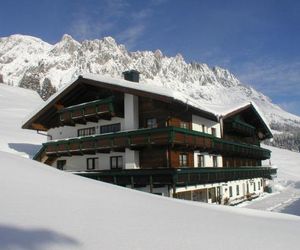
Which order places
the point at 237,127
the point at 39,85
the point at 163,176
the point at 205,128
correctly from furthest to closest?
the point at 39,85
the point at 237,127
the point at 205,128
the point at 163,176

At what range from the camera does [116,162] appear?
27203 millimetres

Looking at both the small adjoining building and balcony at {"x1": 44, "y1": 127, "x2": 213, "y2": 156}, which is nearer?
balcony at {"x1": 44, "y1": 127, "x2": 213, "y2": 156}

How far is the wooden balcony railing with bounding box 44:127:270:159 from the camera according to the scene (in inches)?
894

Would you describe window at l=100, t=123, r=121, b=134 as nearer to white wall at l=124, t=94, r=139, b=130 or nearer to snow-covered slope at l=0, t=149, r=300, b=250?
white wall at l=124, t=94, r=139, b=130

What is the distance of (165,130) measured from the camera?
22.5 m

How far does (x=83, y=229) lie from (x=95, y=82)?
2227 cm

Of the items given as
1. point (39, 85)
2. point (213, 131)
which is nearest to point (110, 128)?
point (213, 131)

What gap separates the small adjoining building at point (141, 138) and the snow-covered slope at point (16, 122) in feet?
15.4

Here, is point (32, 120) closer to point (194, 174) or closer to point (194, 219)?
point (194, 174)

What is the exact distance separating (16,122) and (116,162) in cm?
3008


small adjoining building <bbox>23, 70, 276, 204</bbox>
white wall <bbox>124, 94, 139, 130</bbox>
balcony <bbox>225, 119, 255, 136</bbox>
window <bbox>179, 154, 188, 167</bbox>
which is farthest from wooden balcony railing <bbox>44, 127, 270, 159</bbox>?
balcony <bbox>225, 119, 255, 136</bbox>

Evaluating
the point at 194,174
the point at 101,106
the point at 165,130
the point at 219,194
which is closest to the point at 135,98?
the point at 101,106

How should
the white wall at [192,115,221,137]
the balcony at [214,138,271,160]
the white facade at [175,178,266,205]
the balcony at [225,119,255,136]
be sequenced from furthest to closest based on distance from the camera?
the balcony at [225,119,255,136] < the balcony at [214,138,271,160] < the white wall at [192,115,221,137] < the white facade at [175,178,266,205]

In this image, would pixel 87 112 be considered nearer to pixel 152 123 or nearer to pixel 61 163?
pixel 152 123
